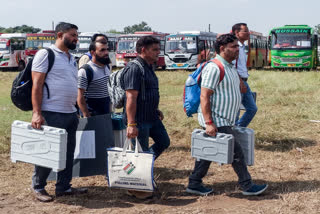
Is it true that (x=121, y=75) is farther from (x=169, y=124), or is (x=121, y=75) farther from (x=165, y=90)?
(x=165, y=90)

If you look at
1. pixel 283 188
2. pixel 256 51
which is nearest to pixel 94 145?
pixel 283 188

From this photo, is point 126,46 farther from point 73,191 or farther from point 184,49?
point 73,191

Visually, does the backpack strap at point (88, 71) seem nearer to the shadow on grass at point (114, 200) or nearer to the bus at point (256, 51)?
the shadow on grass at point (114, 200)

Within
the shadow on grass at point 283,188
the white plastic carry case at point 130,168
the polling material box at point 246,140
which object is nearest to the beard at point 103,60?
the white plastic carry case at point 130,168

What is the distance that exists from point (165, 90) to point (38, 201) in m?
13.5

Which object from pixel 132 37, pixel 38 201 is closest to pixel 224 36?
pixel 38 201

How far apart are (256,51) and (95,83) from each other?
30.5 metres

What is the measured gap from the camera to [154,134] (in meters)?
5.33

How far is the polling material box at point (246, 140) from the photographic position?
202 inches

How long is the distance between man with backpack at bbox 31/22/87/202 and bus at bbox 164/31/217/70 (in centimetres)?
2509

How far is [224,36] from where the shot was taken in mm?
4980

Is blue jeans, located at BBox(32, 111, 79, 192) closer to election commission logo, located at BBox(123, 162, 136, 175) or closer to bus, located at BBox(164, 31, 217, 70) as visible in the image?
election commission logo, located at BBox(123, 162, 136, 175)

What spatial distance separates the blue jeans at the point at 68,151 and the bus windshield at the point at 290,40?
79.2 ft

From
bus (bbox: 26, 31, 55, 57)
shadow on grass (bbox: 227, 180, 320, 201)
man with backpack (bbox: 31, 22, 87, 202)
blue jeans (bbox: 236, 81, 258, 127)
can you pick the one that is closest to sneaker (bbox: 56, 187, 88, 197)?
man with backpack (bbox: 31, 22, 87, 202)
